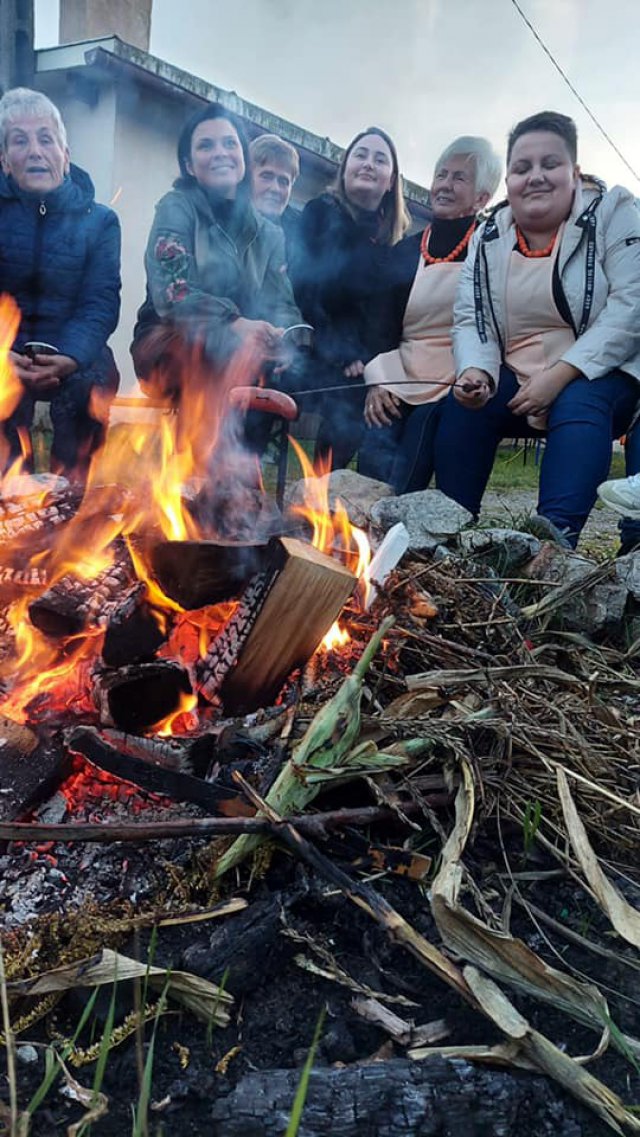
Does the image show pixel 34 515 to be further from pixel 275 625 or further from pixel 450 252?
pixel 450 252

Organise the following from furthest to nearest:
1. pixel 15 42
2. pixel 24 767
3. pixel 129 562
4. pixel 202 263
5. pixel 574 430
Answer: pixel 15 42, pixel 202 263, pixel 574 430, pixel 129 562, pixel 24 767

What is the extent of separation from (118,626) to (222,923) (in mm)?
767

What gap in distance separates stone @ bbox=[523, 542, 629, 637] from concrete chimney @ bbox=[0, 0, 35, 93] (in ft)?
16.3

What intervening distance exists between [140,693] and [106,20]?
824 cm

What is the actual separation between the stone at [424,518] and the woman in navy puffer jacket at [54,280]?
2048mm

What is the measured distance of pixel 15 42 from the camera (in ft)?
17.5

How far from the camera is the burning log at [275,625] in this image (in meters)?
1.91

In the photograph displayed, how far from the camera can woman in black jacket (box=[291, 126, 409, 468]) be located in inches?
173

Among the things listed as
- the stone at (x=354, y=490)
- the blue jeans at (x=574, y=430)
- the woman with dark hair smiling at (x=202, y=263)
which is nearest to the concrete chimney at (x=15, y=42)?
the woman with dark hair smiling at (x=202, y=263)

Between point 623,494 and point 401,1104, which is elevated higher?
point 623,494

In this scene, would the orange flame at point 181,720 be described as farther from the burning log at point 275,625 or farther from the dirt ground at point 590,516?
the dirt ground at point 590,516

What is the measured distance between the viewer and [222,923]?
4.63 feet

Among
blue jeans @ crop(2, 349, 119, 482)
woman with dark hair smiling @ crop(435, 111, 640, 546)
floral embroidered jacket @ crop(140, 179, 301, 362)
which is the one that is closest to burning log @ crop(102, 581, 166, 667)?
woman with dark hair smiling @ crop(435, 111, 640, 546)

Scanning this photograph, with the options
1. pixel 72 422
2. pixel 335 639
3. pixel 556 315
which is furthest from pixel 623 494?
pixel 72 422
